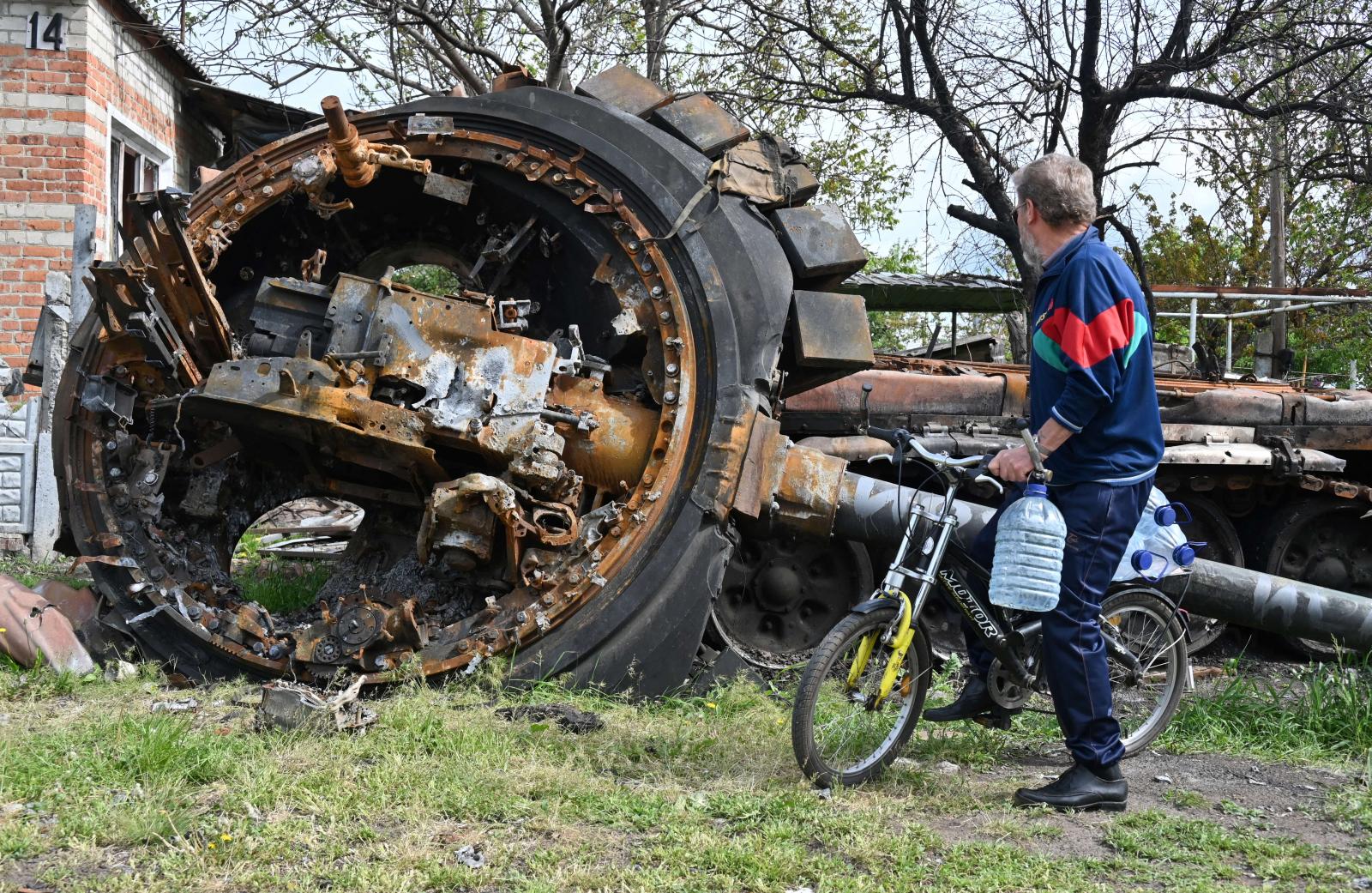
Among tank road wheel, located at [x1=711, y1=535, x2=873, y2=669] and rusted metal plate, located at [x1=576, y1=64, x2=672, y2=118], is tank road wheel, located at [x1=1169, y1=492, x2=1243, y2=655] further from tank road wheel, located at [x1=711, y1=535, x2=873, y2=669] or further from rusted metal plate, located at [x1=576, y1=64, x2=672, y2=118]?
rusted metal plate, located at [x1=576, y1=64, x2=672, y2=118]

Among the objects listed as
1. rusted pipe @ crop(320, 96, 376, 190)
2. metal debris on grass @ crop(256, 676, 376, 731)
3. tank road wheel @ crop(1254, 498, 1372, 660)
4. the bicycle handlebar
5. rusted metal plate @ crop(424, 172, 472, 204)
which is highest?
rusted pipe @ crop(320, 96, 376, 190)

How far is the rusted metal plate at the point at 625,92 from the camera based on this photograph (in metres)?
6.44

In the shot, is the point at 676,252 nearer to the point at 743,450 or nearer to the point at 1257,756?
the point at 743,450

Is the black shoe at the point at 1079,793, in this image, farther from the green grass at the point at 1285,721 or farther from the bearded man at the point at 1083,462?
the green grass at the point at 1285,721

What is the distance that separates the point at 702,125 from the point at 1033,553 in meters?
3.29

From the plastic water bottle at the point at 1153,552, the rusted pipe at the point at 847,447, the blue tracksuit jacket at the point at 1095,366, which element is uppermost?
the blue tracksuit jacket at the point at 1095,366

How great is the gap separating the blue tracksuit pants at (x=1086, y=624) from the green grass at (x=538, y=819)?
0.97ft

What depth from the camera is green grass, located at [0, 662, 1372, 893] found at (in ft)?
11.2

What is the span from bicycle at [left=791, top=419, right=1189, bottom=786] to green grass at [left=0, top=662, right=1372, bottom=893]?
0.54 ft

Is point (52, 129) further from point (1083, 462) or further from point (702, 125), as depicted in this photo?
point (1083, 462)

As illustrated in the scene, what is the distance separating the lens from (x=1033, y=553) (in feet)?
13.2

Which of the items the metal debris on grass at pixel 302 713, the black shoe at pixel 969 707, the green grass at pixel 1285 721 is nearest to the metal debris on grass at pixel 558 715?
the metal debris on grass at pixel 302 713

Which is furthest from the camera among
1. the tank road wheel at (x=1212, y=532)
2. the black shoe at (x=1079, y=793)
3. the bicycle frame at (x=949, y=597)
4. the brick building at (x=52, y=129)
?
the brick building at (x=52, y=129)

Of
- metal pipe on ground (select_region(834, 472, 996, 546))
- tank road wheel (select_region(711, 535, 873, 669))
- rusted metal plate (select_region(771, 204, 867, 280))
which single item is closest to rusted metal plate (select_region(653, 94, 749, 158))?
rusted metal plate (select_region(771, 204, 867, 280))
